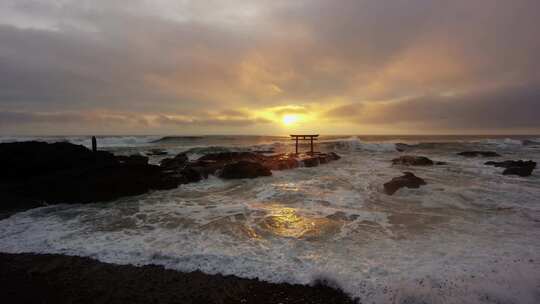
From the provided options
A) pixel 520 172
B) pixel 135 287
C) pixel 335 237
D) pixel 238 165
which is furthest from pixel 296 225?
pixel 520 172

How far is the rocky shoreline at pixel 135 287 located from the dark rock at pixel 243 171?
10.2 m

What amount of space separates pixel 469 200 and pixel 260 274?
9.00 metres

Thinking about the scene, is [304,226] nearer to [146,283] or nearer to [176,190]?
[146,283]

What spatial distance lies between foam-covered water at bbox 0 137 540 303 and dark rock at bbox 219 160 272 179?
3.85m

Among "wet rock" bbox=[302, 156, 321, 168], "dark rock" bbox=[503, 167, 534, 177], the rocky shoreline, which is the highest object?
"wet rock" bbox=[302, 156, 321, 168]

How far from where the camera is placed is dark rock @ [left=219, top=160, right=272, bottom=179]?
599 inches

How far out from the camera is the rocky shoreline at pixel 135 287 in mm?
4051

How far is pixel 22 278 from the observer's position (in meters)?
4.64

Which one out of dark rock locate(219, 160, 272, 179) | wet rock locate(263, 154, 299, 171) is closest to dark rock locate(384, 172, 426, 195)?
Answer: dark rock locate(219, 160, 272, 179)

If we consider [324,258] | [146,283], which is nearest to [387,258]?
[324,258]

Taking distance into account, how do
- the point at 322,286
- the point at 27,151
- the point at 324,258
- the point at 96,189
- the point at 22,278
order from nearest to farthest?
1. the point at 322,286
2. the point at 22,278
3. the point at 324,258
4. the point at 96,189
5. the point at 27,151

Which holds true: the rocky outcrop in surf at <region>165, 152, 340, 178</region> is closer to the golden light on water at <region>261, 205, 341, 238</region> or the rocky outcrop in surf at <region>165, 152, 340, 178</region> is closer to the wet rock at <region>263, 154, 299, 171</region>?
the wet rock at <region>263, 154, 299, 171</region>

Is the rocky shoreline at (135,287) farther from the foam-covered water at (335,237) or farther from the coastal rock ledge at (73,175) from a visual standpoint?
the coastal rock ledge at (73,175)

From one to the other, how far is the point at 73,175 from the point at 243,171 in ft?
25.5
